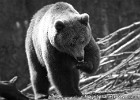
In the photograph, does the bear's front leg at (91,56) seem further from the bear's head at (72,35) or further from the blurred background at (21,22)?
the blurred background at (21,22)

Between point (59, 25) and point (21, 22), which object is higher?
point (59, 25)

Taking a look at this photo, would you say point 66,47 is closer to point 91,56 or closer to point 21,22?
point 91,56

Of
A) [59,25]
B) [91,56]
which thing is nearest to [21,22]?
[91,56]

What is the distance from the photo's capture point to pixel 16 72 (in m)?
15.1

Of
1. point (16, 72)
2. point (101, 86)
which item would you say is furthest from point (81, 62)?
point (16, 72)

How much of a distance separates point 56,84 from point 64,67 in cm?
31

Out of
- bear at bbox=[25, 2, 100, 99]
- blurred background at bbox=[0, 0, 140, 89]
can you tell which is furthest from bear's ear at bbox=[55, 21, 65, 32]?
blurred background at bbox=[0, 0, 140, 89]

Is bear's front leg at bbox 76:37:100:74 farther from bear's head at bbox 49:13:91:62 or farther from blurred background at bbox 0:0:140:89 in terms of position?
blurred background at bbox 0:0:140:89

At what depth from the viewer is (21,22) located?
17.2 m

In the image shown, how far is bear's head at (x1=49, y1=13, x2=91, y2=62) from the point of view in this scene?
6.44 meters

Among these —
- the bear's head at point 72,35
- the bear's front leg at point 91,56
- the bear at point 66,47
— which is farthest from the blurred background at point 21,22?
the bear's head at point 72,35

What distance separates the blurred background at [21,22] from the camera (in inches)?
582

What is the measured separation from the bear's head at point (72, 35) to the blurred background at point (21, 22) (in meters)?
7.04

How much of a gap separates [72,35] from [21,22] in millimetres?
10979
